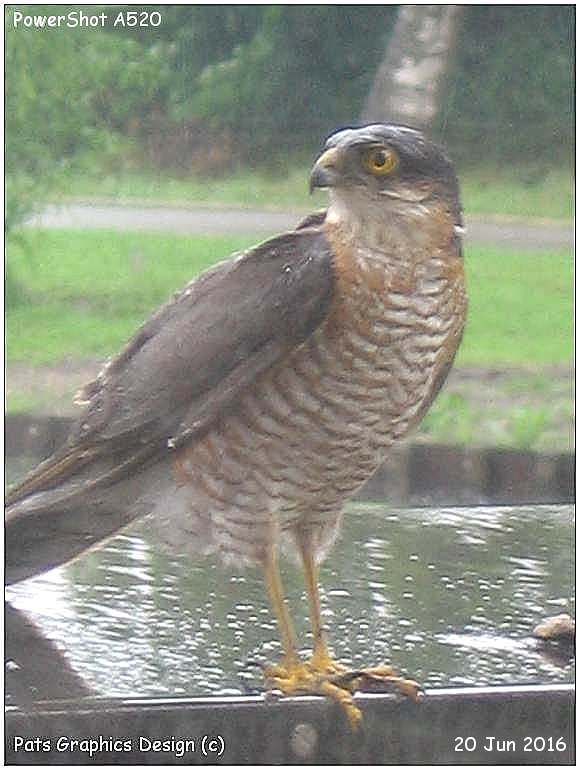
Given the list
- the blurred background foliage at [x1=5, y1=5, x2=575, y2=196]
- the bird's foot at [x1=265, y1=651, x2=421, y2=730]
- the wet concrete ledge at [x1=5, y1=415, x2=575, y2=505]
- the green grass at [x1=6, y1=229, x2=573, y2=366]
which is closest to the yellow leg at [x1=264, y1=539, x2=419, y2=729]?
the bird's foot at [x1=265, y1=651, x2=421, y2=730]

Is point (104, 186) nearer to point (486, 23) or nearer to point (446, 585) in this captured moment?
point (486, 23)

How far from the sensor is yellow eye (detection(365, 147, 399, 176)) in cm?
122

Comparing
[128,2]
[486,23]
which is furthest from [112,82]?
[486,23]

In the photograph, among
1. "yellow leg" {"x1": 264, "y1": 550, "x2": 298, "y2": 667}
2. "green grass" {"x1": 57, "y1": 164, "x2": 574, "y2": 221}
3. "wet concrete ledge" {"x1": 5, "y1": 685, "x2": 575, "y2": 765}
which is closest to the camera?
"wet concrete ledge" {"x1": 5, "y1": 685, "x2": 575, "y2": 765}

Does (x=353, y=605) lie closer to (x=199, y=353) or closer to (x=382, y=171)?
(x=199, y=353)

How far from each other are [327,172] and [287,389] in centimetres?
18

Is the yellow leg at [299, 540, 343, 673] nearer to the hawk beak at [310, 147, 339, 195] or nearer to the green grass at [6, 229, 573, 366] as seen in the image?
the green grass at [6, 229, 573, 366]

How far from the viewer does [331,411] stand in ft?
4.12

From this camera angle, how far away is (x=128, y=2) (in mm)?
1433

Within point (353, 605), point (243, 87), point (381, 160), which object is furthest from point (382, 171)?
point (353, 605)

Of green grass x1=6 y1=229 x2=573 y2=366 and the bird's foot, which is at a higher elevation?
green grass x1=6 y1=229 x2=573 y2=366

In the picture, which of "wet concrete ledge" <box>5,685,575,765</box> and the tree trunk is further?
the tree trunk

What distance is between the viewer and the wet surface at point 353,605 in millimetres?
1261

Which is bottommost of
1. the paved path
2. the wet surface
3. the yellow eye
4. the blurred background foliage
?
the wet surface
